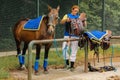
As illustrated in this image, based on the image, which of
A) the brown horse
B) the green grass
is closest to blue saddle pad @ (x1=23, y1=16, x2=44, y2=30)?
the brown horse

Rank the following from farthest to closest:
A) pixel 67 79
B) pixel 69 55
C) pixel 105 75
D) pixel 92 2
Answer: pixel 92 2 < pixel 69 55 < pixel 105 75 < pixel 67 79

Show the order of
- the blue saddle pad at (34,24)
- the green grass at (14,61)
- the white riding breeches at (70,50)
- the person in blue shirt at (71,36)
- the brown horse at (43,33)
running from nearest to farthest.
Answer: the brown horse at (43,33), the green grass at (14,61), the blue saddle pad at (34,24), the person in blue shirt at (71,36), the white riding breeches at (70,50)

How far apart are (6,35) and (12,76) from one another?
4620 millimetres

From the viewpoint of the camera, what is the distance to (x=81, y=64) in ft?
43.3

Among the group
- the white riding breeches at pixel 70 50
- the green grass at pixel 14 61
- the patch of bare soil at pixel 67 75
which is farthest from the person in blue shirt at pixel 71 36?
the green grass at pixel 14 61

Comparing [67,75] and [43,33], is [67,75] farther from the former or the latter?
[43,33]

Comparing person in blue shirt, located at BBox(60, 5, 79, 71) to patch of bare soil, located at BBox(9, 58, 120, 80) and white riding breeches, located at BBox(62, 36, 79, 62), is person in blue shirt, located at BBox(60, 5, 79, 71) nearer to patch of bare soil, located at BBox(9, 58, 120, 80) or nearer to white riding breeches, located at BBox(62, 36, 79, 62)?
white riding breeches, located at BBox(62, 36, 79, 62)

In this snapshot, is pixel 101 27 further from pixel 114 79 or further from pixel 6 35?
pixel 114 79

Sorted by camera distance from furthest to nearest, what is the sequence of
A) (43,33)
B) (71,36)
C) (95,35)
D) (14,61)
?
(14,61)
(71,36)
(95,35)
(43,33)

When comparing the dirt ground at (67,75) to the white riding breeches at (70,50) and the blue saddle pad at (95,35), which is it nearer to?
the white riding breeches at (70,50)

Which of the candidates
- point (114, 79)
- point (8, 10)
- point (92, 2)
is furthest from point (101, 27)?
point (114, 79)

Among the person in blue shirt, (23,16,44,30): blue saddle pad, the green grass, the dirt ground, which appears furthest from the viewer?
the person in blue shirt

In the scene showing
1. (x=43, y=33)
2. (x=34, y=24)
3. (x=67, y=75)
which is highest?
(x=34, y=24)

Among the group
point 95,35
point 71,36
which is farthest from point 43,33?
point 95,35
